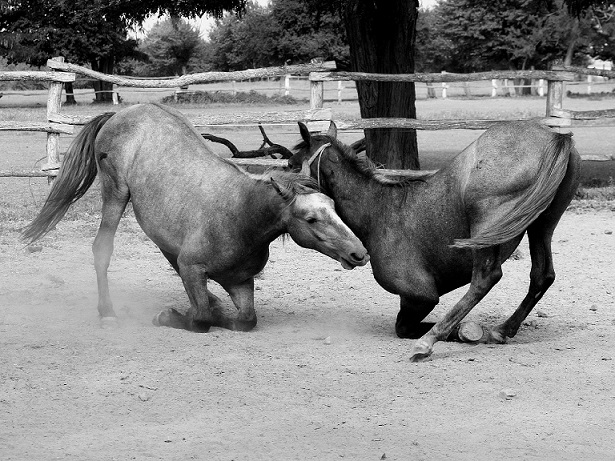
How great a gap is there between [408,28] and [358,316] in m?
7.25

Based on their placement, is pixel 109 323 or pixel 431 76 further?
pixel 431 76

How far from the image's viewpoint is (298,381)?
4.71 meters

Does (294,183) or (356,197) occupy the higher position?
(294,183)

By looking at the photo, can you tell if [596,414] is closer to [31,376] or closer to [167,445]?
[167,445]

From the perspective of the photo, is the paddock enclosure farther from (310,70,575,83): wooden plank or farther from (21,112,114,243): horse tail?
(310,70,575,83): wooden plank

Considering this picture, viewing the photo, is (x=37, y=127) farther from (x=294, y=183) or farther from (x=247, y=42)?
(x=247, y=42)

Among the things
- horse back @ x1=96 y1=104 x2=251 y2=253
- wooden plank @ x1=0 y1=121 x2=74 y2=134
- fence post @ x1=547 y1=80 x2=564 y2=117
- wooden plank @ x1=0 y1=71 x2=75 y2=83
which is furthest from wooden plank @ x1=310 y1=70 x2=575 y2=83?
horse back @ x1=96 y1=104 x2=251 y2=253

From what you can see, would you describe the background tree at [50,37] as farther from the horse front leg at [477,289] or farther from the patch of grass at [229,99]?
the horse front leg at [477,289]

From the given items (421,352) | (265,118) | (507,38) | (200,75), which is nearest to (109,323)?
(421,352)

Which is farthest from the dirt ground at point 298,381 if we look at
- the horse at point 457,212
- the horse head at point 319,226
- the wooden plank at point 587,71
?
the wooden plank at point 587,71

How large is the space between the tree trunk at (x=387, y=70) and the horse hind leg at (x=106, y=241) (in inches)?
274

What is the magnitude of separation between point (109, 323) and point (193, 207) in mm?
992

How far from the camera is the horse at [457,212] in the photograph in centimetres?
520

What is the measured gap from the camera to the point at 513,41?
57219mm
